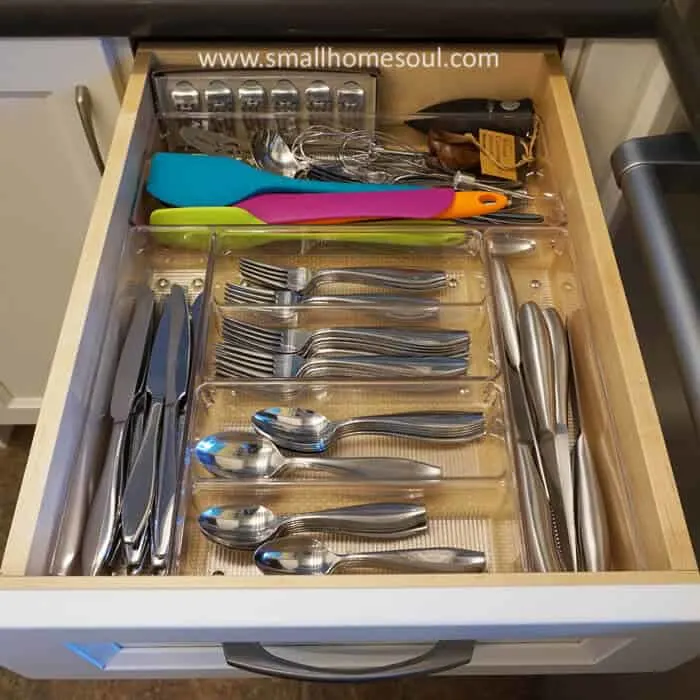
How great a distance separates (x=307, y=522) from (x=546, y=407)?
8.6 inches

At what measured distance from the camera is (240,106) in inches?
31.6

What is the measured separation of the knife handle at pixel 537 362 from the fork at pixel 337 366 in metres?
0.06

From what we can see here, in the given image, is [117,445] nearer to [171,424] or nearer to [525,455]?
[171,424]

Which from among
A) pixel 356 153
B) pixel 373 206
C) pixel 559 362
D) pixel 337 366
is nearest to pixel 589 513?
pixel 559 362

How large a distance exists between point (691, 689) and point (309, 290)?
473 mm

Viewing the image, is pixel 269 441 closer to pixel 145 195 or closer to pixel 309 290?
pixel 309 290

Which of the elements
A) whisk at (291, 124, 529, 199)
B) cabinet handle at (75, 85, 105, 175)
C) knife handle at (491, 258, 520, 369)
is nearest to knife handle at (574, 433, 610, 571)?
knife handle at (491, 258, 520, 369)

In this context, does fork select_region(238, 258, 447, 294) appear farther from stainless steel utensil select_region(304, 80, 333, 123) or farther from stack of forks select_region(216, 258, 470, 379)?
stainless steel utensil select_region(304, 80, 333, 123)

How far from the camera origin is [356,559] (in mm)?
583

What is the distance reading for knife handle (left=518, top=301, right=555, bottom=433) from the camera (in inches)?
25.3

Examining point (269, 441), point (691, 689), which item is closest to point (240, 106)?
point (269, 441)

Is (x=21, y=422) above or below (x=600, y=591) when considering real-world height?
above

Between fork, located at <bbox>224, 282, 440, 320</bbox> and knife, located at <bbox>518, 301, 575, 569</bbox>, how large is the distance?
87 millimetres

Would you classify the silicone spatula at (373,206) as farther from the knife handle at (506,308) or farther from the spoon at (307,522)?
the spoon at (307,522)
